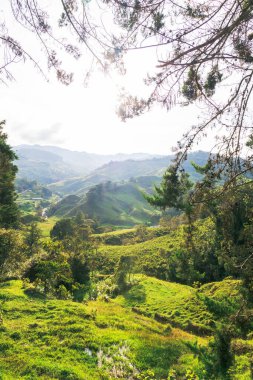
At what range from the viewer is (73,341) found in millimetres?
15156

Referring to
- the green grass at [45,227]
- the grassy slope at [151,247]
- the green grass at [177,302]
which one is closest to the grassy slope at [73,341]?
the green grass at [177,302]

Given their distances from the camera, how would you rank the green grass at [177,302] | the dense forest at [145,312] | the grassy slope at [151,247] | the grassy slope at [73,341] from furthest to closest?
the grassy slope at [151,247] < the green grass at [177,302] < the grassy slope at [73,341] < the dense forest at [145,312]

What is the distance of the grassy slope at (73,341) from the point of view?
41.2ft

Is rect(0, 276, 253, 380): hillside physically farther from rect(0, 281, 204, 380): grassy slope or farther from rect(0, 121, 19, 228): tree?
rect(0, 121, 19, 228): tree

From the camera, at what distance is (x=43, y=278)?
25828 millimetres

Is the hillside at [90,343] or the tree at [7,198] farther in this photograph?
the tree at [7,198]

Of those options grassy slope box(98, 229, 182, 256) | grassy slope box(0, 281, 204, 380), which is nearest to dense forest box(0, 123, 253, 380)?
grassy slope box(0, 281, 204, 380)

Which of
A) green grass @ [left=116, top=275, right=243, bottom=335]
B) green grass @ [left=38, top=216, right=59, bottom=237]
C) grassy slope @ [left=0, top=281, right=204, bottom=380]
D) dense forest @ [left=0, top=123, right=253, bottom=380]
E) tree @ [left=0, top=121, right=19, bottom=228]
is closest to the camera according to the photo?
dense forest @ [left=0, top=123, right=253, bottom=380]

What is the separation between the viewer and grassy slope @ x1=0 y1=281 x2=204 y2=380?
12555 mm

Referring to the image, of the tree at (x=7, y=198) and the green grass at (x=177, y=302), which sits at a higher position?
the tree at (x=7, y=198)

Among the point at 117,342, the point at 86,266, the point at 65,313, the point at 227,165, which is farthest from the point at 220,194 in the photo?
the point at 86,266

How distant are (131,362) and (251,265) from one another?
28.4 feet

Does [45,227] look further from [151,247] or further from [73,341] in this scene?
[73,341]

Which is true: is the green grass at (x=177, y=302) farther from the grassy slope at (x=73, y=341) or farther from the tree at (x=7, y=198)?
the tree at (x=7, y=198)
